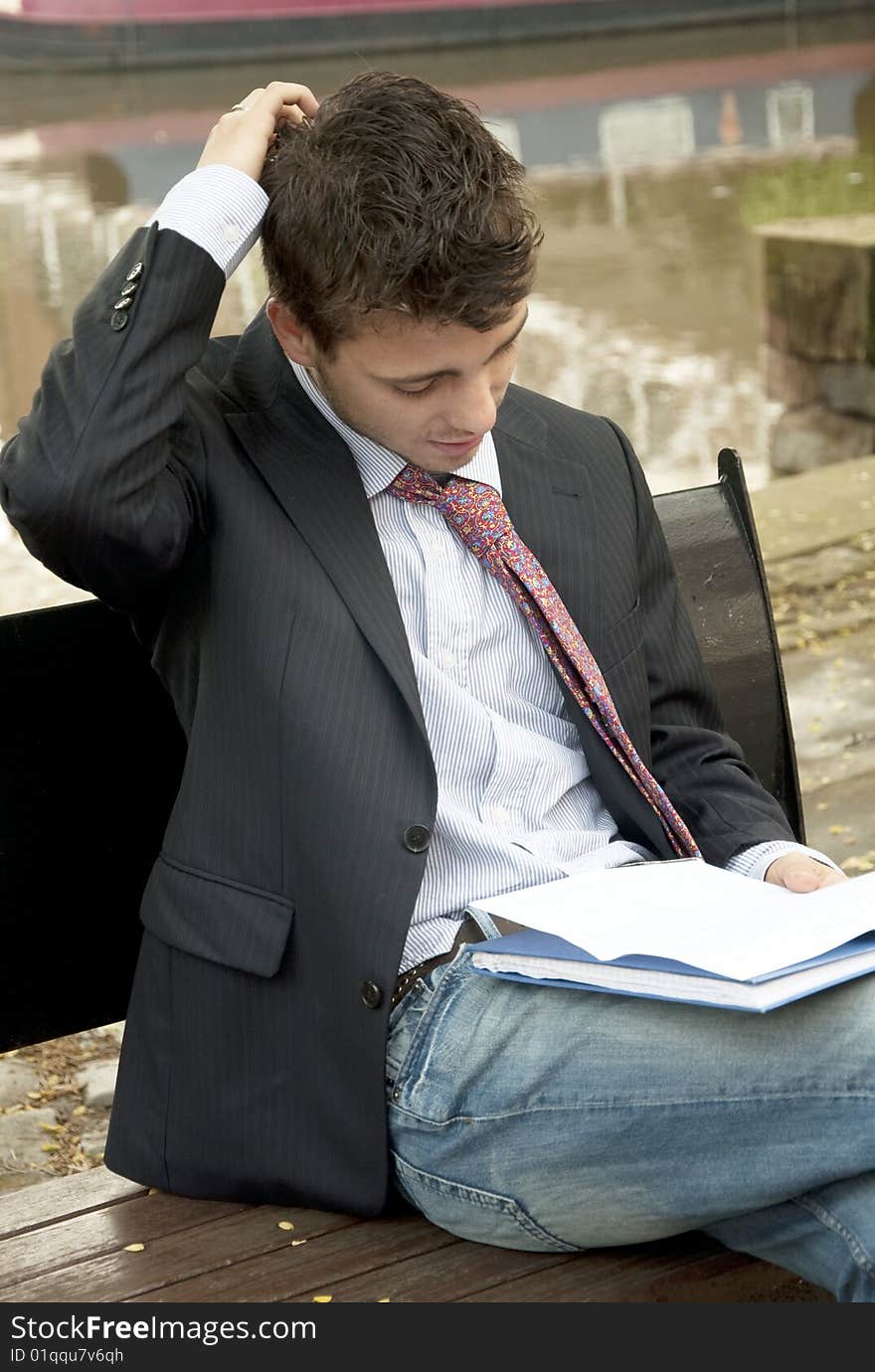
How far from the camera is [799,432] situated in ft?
24.8

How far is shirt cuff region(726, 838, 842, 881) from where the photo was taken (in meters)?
1.95

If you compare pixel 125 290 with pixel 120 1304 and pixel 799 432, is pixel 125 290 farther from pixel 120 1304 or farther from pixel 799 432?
pixel 799 432

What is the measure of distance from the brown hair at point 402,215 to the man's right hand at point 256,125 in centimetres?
7

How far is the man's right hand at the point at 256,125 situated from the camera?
183cm

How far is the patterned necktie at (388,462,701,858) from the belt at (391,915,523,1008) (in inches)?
10.2

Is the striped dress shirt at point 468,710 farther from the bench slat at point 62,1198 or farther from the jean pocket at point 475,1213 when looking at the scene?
the bench slat at point 62,1198

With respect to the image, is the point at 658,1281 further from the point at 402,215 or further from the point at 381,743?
the point at 402,215

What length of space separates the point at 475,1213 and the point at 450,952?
10.2 inches

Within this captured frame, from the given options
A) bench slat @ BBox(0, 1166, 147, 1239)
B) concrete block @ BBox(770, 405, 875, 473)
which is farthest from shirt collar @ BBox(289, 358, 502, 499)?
concrete block @ BBox(770, 405, 875, 473)

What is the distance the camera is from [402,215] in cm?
167

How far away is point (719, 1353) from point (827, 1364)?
0.32 ft

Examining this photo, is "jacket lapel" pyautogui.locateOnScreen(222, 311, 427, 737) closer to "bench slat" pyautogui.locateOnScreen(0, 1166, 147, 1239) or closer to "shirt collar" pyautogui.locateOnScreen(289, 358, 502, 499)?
"shirt collar" pyautogui.locateOnScreen(289, 358, 502, 499)

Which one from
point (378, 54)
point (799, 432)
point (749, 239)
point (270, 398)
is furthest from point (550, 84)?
point (270, 398)

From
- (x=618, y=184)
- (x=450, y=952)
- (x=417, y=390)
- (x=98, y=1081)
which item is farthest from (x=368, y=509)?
(x=618, y=184)
